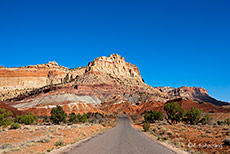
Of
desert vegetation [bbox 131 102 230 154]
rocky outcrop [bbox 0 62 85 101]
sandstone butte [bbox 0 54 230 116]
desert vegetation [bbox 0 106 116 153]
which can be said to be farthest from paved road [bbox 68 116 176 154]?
rocky outcrop [bbox 0 62 85 101]

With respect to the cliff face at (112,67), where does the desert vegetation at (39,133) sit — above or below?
below

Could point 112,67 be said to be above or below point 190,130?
above

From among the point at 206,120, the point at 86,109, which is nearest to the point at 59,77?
the point at 86,109

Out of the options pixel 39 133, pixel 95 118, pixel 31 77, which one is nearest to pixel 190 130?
pixel 39 133

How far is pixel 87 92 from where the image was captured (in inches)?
4402

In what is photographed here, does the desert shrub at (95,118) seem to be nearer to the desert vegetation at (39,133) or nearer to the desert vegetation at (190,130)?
the desert vegetation at (39,133)

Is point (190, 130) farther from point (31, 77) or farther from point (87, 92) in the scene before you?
point (31, 77)

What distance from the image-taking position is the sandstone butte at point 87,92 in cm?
8562

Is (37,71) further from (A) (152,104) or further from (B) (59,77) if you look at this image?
(A) (152,104)

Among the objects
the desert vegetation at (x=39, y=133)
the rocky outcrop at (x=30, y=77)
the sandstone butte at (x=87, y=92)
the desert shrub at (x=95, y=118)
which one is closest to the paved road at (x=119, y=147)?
the desert vegetation at (x=39, y=133)

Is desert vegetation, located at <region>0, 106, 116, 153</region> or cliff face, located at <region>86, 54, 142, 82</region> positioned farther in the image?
cliff face, located at <region>86, 54, 142, 82</region>

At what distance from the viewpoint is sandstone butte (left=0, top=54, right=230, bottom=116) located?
85.6m

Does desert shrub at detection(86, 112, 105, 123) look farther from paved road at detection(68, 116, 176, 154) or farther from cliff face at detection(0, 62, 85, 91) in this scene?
cliff face at detection(0, 62, 85, 91)

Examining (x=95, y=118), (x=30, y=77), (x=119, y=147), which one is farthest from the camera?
(x=30, y=77)
